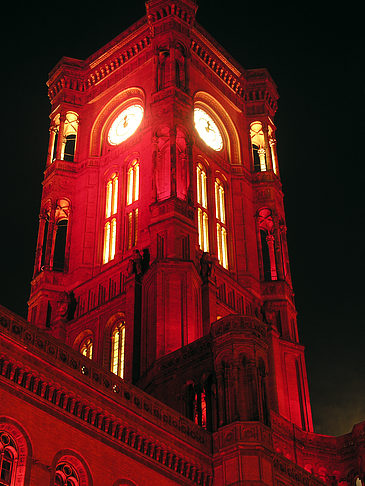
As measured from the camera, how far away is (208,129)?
6888cm

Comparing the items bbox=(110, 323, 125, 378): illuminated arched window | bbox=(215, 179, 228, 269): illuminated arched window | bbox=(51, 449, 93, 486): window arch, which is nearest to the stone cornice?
bbox=(51, 449, 93, 486): window arch

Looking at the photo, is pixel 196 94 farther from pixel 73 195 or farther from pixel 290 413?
pixel 290 413

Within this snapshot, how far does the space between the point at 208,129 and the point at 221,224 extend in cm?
867

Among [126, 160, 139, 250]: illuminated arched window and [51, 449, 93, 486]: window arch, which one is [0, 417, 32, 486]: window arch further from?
[126, 160, 139, 250]: illuminated arched window

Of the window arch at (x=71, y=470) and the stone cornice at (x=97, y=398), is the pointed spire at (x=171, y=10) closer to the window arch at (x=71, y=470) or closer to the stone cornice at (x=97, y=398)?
the stone cornice at (x=97, y=398)

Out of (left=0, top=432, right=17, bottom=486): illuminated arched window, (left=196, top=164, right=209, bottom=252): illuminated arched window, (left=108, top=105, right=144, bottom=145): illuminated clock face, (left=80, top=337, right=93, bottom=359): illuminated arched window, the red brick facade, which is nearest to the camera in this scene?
(left=0, top=432, right=17, bottom=486): illuminated arched window

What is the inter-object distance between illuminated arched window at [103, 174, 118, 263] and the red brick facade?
148 millimetres

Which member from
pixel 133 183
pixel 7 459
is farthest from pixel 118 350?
pixel 7 459

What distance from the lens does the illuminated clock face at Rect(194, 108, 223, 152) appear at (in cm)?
6794

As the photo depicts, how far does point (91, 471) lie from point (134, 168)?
34.8 m

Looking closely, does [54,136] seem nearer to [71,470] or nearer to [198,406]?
[198,406]

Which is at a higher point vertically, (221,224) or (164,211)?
(221,224)

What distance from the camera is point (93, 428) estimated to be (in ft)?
111

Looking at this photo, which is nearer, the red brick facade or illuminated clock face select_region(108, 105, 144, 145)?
the red brick facade
